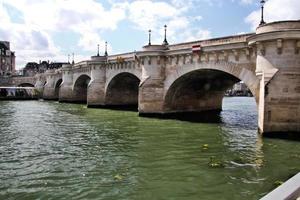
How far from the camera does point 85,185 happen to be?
11758 mm

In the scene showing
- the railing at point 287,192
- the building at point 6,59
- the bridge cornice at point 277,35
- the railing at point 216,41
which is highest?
the building at point 6,59

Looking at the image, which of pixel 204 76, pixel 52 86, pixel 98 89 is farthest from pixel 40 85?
pixel 204 76

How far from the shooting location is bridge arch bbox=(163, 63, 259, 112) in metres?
27.4

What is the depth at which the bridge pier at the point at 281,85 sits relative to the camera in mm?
21578

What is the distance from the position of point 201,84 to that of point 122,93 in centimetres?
1622

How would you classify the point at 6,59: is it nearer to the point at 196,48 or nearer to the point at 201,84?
the point at 201,84

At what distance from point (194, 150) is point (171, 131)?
23.3 ft

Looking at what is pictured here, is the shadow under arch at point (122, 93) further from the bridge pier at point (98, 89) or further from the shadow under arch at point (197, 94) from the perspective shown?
the shadow under arch at point (197, 94)

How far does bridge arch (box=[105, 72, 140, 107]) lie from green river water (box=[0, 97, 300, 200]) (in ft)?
80.2

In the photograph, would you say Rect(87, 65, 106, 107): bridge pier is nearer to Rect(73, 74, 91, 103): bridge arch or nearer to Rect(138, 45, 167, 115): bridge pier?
Rect(73, 74, 91, 103): bridge arch

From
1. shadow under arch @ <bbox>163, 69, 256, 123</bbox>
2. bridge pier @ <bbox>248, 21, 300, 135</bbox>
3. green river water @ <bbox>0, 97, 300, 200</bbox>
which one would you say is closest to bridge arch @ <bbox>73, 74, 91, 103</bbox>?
shadow under arch @ <bbox>163, 69, 256, 123</bbox>

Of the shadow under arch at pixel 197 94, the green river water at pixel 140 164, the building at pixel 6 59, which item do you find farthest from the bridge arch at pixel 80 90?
the building at pixel 6 59

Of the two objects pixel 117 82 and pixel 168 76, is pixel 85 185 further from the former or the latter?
pixel 117 82

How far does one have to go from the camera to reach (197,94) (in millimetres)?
39406
